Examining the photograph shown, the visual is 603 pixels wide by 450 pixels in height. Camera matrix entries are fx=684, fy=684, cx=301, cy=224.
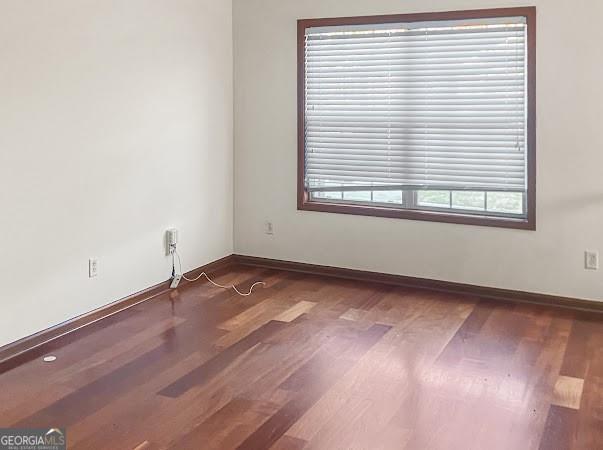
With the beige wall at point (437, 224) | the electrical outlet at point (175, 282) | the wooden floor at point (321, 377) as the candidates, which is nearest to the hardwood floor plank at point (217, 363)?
the wooden floor at point (321, 377)

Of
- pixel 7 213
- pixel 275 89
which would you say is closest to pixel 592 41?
pixel 275 89

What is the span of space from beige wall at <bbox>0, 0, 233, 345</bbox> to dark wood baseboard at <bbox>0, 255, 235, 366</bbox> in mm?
53

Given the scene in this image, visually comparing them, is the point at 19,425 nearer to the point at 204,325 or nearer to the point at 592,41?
the point at 204,325

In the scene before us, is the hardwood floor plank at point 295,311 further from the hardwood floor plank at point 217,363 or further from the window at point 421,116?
the window at point 421,116

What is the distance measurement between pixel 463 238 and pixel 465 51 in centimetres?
131

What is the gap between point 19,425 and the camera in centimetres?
293

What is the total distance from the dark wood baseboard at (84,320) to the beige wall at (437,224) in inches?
31.8

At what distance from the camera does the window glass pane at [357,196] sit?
529 cm

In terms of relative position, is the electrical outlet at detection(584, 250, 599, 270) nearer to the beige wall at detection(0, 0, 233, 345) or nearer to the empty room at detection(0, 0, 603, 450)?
the empty room at detection(0, 0, 603, 450)

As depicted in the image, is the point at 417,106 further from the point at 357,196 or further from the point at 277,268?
the point at 277,268

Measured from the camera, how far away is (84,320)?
13.8ft

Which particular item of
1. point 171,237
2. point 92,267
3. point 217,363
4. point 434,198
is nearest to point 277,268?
point 171,237

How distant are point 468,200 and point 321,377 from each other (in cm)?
206

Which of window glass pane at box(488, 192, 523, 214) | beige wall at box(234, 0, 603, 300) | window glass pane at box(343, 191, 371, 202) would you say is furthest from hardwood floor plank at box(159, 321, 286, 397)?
window glass pane at box(488, 192, 523, 214)
